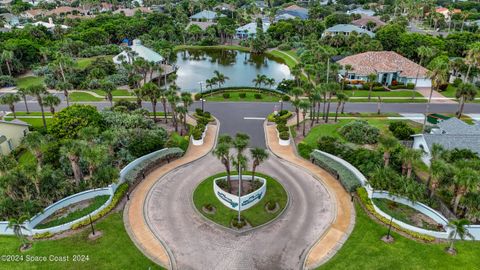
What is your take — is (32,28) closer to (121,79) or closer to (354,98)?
(121,79)

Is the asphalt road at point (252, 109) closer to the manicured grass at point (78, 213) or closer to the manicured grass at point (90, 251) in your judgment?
the manicured grass at point (78, 213)

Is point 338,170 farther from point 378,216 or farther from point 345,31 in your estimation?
point 345,31

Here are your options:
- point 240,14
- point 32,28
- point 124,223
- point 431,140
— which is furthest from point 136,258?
point 240,14

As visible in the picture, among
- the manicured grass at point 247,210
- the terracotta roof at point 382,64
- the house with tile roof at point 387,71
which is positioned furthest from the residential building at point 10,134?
the terracotta roof at point 382,64

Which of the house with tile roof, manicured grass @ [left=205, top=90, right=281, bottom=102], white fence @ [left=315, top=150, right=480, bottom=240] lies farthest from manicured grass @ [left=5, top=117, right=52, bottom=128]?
the house with tile roof

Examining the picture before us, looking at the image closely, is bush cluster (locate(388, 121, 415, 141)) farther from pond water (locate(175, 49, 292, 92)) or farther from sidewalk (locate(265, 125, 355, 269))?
pond water (locate(175, 49, 292, 92))

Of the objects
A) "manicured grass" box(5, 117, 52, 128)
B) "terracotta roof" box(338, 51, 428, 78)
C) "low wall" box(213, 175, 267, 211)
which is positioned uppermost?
"terracotta roof" box(338, 51, 428, 78)
